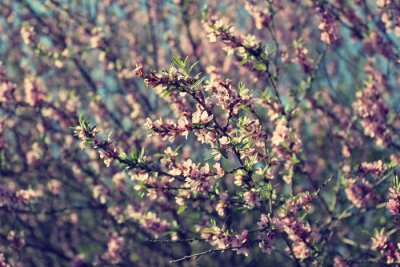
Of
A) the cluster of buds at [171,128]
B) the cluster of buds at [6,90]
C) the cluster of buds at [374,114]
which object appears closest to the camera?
the cluster of buds at [171,128]

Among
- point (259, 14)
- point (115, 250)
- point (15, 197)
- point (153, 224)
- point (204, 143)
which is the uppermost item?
point (259, 14)

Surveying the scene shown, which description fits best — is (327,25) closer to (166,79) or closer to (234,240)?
(166,79)

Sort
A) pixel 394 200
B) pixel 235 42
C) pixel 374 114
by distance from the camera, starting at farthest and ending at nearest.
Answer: pixel 374 114
pixel 235 42
pixel 394 200

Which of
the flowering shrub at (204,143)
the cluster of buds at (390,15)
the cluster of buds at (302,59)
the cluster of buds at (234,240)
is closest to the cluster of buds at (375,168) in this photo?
the flowering shrub at (204,143)

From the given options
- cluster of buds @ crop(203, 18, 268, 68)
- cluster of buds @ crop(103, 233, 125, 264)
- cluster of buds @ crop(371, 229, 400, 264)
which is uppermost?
cluster of buds @ crop(203, 18, 268, 68)

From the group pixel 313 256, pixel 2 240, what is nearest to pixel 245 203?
pixel 313 256

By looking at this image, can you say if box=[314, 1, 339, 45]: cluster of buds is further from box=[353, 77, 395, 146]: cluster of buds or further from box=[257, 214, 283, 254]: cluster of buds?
box=[257, 214, 283, 254]: cluster of buds

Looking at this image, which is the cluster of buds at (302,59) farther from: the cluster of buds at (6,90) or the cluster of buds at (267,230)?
the cluster of buds at (6,90)

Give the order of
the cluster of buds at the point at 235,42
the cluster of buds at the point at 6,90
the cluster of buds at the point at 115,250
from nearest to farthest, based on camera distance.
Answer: the cluster of buds at the point at 235,42 → the cluster of buds at the point at 6,90 → the cluster of buds at the point at 115,250

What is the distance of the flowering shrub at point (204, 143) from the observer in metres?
3.63

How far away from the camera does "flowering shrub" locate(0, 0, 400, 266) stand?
11.9 feet

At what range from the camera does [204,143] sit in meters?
6.18

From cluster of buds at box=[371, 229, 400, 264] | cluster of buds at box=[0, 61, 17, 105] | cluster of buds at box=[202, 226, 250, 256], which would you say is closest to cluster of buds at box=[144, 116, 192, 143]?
cluster of buds at box=[202, 226, 250, 256]

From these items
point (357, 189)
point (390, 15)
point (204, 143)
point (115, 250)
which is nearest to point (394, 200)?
point (357, 189)
